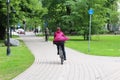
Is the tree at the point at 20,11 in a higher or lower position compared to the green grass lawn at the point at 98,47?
higher

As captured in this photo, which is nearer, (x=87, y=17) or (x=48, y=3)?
(x=87, y=17)

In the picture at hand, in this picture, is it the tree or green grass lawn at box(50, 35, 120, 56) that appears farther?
the tree

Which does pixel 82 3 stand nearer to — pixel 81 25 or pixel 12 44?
pixel 81 25

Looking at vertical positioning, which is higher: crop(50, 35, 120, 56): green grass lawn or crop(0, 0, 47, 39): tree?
crop(0, 0, 47, 39): tree

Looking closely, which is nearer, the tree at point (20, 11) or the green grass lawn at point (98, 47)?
the green grass lawn at point (98, 47)

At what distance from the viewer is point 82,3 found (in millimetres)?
54812

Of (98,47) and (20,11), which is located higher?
(20,11)

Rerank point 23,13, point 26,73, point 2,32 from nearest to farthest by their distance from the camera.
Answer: point 26,73, point 23,13, point 2,32

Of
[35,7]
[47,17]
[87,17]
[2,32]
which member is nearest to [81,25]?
[87,17]

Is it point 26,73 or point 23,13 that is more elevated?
point 23,13

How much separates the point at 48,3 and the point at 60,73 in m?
65.5

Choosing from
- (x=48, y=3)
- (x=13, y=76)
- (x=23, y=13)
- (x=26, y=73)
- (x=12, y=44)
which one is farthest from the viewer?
(x=48, y=3)

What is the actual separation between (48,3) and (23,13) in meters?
30.5

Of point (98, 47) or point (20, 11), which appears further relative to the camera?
point (20, 11)
